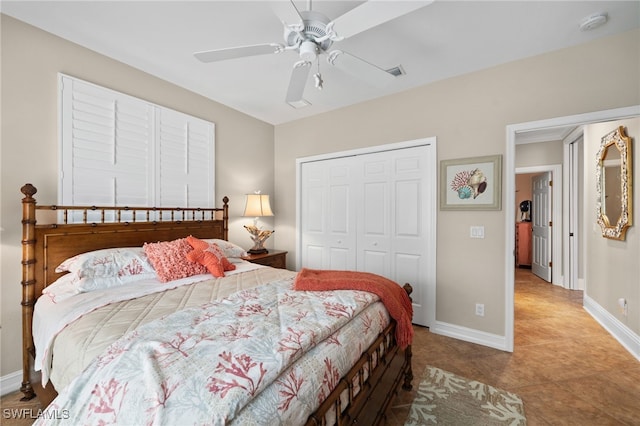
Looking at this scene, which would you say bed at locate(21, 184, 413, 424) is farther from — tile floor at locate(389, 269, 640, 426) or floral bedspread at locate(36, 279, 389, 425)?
tile floor at locate(389, 269, 640, 426)

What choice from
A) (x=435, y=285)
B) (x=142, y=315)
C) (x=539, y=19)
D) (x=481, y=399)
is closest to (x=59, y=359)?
(x=142, y=315)

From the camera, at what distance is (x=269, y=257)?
11.2 feet

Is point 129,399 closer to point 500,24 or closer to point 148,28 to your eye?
point 148,28

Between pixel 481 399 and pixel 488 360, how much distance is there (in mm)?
621

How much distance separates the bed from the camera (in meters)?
0.89

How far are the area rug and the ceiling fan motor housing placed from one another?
7.72ft

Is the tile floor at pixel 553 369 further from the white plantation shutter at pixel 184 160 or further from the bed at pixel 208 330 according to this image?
the white plantation shutter at pixel 184 160

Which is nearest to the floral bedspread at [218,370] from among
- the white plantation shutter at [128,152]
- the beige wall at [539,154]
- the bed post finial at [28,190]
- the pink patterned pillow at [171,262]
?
the pink patterned pillow at [171,262]

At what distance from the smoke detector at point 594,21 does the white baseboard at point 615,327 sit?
2.67 metres

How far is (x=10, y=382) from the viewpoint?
6.38 ft

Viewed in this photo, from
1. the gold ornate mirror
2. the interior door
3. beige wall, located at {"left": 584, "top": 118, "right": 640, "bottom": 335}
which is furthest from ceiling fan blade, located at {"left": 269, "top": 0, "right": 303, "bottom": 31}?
the interior door

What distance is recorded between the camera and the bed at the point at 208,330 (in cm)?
89

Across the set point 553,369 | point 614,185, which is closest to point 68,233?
point 553,369

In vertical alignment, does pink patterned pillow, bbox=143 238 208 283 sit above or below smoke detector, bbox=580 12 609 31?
below
